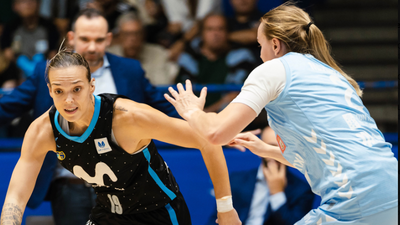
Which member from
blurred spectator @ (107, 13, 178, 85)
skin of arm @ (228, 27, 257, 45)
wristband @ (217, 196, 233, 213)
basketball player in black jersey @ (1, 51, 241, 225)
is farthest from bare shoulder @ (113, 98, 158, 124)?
skin of arm @ (228, 27, 257, 45)

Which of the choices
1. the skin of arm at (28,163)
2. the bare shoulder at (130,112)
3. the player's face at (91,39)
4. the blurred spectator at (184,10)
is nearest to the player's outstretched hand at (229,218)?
the bare shoulder at (130,112)

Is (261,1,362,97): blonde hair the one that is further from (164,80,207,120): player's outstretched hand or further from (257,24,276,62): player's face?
(164,80,207,120): player's outstretched hand

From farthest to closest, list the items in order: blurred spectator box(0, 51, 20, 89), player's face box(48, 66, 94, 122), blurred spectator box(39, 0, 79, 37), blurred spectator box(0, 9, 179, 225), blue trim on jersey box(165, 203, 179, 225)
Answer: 1. blurred spectator box(39, 0, 79, 37)
2. blurred spectator box(0, 51, 20, 89)
3. blurred spectator box(0, 9, 179, 225)
4. blue trim on jersey box(165, 203, 179, 225)
5. player's face box(48, 66, 94, 122)

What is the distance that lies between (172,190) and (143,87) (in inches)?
40.1

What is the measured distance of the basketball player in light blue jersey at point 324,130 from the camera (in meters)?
1.41

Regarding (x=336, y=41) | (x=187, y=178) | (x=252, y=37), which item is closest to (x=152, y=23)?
(x=252, y=37)

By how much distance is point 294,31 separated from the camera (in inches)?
63.0

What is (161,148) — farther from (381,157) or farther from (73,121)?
(381,157)

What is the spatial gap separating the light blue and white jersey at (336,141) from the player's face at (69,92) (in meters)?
0.80

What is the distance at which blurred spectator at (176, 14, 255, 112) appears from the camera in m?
3.97

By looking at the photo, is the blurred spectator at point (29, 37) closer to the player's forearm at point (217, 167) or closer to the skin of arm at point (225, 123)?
the player's forearm at point (217, 167)

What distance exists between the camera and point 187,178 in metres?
2.90

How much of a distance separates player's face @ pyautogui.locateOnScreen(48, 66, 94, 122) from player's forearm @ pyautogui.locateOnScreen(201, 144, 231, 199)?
558mm

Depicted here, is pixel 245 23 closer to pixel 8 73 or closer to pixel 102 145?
pixel 8 73
